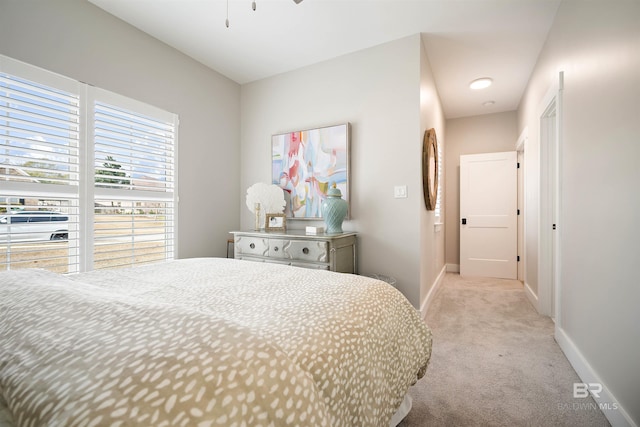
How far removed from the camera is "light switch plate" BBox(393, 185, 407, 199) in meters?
2.63

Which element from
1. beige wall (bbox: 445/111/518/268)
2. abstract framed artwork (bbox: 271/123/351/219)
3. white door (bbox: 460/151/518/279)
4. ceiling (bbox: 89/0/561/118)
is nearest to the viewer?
ceiling (bbox: 89/0/561/118)

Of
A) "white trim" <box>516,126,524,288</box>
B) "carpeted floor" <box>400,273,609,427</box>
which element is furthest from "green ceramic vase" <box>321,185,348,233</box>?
"white trim" <box>516,126,524,288</box>

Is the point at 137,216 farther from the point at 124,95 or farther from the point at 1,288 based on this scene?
the point at 1,288

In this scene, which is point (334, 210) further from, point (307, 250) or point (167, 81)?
point (167, 81)

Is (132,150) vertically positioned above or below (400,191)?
above

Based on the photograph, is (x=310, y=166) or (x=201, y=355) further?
(x=310, y=166)

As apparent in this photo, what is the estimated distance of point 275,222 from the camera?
2.97 metres

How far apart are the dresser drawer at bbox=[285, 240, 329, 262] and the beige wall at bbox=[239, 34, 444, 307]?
0.59 m

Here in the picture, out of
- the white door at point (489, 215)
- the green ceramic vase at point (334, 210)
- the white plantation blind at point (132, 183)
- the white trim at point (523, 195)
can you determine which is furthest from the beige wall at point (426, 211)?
the white plantation blind at point (132, 183)

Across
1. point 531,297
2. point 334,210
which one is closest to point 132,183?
point 334,210

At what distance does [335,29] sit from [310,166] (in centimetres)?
131

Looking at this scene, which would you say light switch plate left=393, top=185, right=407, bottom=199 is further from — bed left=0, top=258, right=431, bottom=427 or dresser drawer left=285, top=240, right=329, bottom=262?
bed left=0, top=258, right=431, bottom=427

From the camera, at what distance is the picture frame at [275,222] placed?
115 inches

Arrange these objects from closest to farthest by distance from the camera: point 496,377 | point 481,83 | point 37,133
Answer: point 496,377 → point 37,133 → point 481,83
